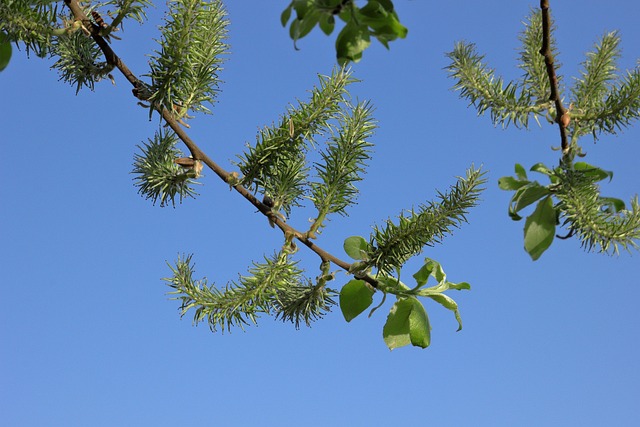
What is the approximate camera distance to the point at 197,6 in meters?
1.24

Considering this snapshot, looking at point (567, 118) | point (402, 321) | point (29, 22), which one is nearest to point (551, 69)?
point (567, 118)

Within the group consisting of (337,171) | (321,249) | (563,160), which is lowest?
(563,160)

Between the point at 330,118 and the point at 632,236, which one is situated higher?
the point at 330,118

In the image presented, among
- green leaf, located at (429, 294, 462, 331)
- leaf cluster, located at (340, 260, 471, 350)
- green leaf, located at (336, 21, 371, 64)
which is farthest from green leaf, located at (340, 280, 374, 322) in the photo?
green leaf, located at (336, 21, 371, 64)

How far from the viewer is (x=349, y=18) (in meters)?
0.68

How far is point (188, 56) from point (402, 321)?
1.95 feet

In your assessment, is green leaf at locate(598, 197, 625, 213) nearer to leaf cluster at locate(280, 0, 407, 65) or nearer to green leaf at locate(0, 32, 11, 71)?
leaf cluster at locate(280, 0, 407, 65)

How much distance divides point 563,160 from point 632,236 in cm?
16

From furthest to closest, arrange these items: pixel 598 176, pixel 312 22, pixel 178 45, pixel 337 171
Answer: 1. pixel 337 171
2. pixel 178 45
3. pixel 598 176
4. pixel 312 22

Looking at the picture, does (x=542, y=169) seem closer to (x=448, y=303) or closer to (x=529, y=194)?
(x=529, y=194)

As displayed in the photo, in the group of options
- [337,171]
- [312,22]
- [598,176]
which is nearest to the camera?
[312,22]

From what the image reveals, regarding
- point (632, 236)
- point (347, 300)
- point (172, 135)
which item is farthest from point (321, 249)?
point (632, 236)

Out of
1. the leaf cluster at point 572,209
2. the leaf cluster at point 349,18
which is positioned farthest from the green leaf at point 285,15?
the leaf cluster at point 572,209

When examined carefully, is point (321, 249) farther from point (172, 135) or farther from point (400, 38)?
point (400, 38)
